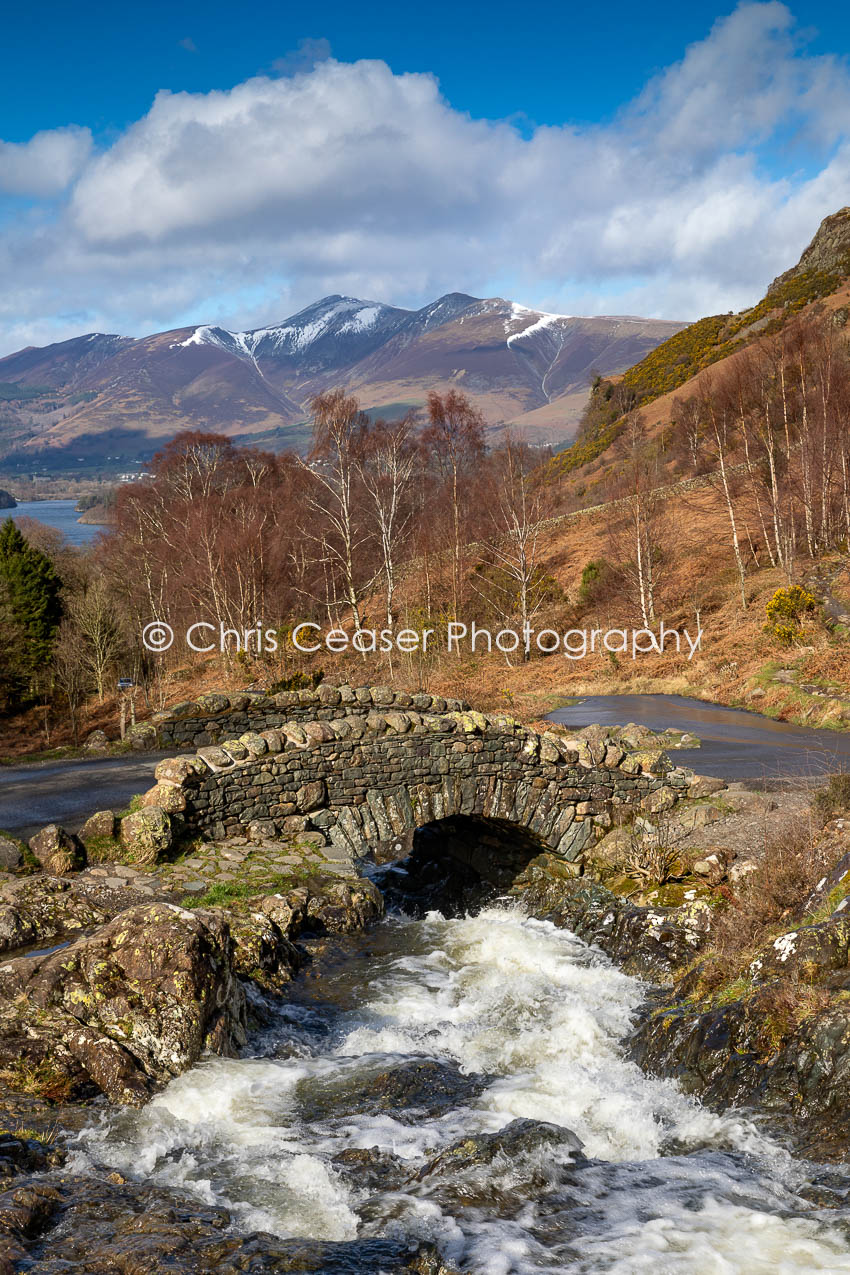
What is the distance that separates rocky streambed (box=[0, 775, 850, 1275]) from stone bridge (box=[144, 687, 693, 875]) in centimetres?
194

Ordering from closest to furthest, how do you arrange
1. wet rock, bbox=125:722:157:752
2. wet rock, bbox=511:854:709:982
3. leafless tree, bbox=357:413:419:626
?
wet rock, bbox=511:854:709:982, wet rock, bbox=125:722:157:752, leafless tree, bbox=357:413:419:626

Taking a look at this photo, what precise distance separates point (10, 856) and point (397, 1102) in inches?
243

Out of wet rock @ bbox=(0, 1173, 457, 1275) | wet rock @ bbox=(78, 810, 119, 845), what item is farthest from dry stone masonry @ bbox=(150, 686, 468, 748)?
wet rock @ bbox=(0, 1173, 457, 1275)

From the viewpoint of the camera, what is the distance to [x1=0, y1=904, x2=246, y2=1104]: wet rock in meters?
6.91

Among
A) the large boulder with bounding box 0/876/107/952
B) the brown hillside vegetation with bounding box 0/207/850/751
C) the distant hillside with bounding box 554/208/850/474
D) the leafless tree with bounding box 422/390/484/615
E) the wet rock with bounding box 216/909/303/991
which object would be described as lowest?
the wet rock with bounding box 216/909/303/991

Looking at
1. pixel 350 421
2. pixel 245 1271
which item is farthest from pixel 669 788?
pixel 350 421

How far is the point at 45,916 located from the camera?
936 cm

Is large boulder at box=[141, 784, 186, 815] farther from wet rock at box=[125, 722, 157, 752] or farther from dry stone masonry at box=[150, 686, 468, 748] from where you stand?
wet rock at box=[125, 722, 157, 752]

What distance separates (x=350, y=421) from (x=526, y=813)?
82.9 ft

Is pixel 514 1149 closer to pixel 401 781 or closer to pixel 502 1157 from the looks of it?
pixel 502 1157

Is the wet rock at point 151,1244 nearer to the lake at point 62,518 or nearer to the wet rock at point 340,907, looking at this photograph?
the wet rock at point 340,907

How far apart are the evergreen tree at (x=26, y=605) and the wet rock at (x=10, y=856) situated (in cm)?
2538

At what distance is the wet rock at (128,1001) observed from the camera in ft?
22.7

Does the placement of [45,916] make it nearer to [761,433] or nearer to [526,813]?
[526,813]
